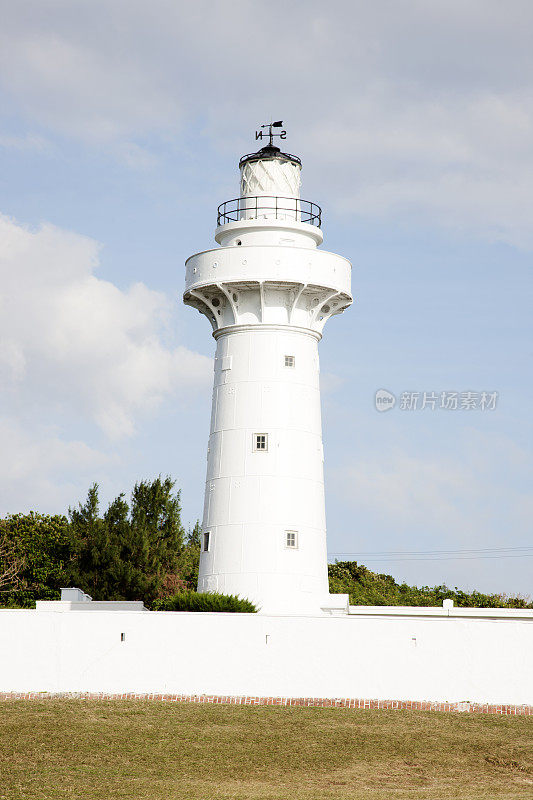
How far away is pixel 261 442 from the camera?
33125mm

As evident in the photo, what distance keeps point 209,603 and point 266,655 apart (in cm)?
225

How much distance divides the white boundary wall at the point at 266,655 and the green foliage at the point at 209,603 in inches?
37.9

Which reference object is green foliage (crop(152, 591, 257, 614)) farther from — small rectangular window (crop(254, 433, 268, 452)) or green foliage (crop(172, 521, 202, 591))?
green foliage (crop(172, 521, 202, 591))

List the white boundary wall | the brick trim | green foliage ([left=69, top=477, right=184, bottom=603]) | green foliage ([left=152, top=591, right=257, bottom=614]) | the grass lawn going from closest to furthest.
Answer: the grass lawn → the brick trim → the white boundary wall → green foliage ([left=152, top=591, right=257, bottom=614]) → green foliage ([left=69, top=477, right=184, bottom=603])

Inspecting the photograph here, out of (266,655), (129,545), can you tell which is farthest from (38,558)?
(266,655)

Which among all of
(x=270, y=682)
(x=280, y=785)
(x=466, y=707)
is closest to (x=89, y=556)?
(x=270, y=682)

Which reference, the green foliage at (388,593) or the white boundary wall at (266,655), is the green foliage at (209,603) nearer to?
the white boundary wall at (266,655)

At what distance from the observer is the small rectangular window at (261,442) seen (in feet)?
108

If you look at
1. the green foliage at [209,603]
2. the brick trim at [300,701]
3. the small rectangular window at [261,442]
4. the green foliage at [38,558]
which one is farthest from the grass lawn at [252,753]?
the green foliage at [38,558]

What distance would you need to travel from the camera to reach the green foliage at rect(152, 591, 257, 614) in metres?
30.0

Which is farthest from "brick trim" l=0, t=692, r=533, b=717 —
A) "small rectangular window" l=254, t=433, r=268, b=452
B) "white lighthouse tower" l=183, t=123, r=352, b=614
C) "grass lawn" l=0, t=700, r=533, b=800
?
"small rectangular window" l=254, t=433, r=268, b=452

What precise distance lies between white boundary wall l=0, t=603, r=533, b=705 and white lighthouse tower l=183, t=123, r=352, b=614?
3200 millimetres

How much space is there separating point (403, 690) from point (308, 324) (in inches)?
454

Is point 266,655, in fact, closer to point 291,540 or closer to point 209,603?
point 209,603
